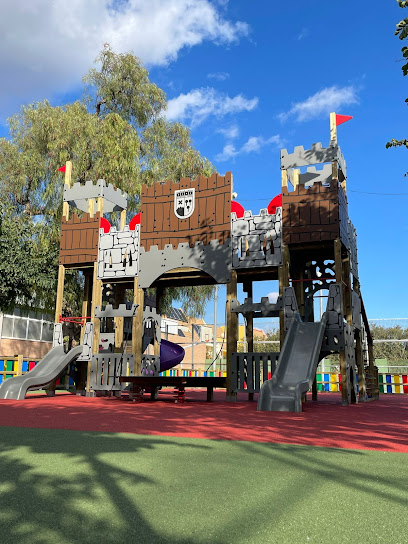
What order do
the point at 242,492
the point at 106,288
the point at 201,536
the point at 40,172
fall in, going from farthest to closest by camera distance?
the point at 40,172, the point at 106,288, the point at 242,492, the point at 201,536

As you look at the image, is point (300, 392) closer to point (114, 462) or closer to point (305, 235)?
point (305, 235)

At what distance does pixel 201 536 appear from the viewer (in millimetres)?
2674

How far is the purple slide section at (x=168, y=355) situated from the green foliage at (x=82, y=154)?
4605 millimetres

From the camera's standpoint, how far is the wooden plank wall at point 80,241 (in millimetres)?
17344

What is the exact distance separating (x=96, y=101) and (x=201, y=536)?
25.6m

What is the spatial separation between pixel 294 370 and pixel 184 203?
22.8 ft

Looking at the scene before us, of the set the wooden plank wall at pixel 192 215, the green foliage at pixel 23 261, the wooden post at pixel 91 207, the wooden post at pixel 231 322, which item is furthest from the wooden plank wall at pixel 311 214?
the green foliage at pixel 23 261

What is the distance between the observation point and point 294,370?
11.8 m

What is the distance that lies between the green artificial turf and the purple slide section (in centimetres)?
1345

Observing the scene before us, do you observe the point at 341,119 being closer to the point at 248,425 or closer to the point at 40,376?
the point at 248,425

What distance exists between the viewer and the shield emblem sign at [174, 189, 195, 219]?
15.9 m

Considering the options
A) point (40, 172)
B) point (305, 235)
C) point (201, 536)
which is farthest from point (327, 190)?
point (40, 172)

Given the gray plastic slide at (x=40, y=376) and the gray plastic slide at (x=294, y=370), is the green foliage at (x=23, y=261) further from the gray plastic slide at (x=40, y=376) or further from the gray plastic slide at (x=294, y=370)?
the gray plastic slide at (x=294, y=370)

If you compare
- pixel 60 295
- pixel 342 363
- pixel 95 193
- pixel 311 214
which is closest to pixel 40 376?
pixel 60 295
